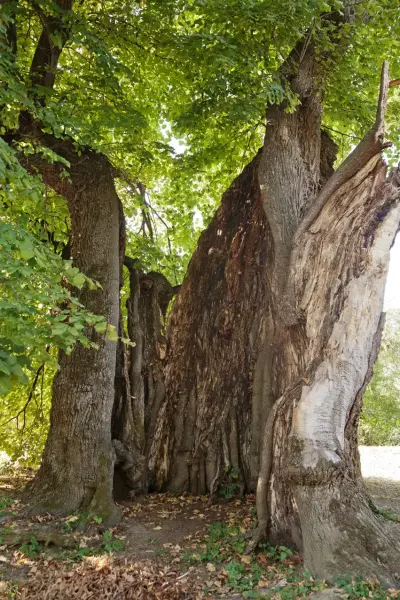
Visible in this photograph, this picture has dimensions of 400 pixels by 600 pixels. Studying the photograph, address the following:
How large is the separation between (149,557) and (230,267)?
4.23 metres

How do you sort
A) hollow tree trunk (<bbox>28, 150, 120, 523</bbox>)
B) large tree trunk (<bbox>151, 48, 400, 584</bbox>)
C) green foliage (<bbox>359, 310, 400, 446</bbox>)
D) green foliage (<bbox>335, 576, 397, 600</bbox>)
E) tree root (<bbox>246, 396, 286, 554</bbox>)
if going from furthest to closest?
1. green foliage (<bbox>359, 310, 400, 446</bbox>)
2. hollow tree trunk (<bbox>28, 150, 120, 523</bbox>)
3. tree root (<bbox>246, 396, 286, 554</bbox>)
4. large tree trunk (<bbox>151, 48, 400, 584</bbox>)
5. green foliage (<bbox>335, 576, 397, 600</bbox>)

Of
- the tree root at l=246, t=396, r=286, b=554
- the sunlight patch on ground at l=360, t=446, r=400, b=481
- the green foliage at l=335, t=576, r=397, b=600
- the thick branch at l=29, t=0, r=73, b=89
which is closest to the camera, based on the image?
the green foliage at l=335, t=576, r=397, b=600

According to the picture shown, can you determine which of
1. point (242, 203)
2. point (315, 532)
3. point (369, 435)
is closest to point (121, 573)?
point (315, 532)

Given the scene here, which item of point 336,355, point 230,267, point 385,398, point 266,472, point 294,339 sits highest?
point 230,267

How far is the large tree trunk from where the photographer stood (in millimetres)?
5004

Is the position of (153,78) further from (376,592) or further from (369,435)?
(369,435)

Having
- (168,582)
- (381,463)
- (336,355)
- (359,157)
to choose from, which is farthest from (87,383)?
(381,463)

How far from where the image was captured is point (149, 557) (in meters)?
5.31

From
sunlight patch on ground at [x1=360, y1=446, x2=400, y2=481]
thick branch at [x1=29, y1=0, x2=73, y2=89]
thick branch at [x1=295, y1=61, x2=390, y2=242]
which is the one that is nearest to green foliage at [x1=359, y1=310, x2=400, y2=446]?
sunlight patch on ground at [x1=360, y1=446, x2=400, y2=481]

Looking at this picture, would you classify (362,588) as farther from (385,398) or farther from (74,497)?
(385,398)

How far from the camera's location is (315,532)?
478 centimetres

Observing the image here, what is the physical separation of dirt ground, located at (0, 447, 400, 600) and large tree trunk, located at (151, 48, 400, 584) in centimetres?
42

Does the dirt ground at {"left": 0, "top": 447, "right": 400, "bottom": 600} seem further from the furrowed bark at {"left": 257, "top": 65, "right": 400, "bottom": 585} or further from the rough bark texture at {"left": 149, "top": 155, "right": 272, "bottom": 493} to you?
the rough bark texture at {"left": 149, "top": 155, "right": 272, "bottom": 493}

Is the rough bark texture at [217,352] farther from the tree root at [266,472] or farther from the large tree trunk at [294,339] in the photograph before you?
the tree root at [266,472]
